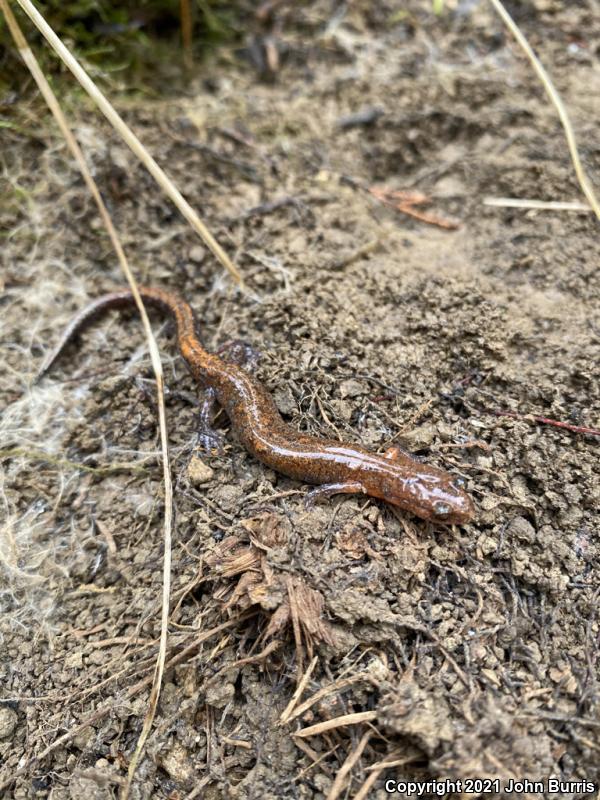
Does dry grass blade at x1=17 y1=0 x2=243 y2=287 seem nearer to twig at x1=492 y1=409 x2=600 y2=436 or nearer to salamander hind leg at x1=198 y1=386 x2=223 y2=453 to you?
salamander hind leg at x1=198 y1=386 x2=223 y2=453

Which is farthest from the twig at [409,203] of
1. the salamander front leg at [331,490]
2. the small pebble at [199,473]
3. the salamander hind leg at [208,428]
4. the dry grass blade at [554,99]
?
the small pebble at [199,473]

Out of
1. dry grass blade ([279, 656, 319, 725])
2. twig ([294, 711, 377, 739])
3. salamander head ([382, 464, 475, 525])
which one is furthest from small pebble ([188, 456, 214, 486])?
twig ([294, 711, 377, 739])

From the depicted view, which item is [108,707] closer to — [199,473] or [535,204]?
[199,473]

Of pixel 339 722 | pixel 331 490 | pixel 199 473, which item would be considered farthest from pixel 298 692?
pixel 199 473

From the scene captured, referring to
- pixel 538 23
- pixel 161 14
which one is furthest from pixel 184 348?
pixel 538 23

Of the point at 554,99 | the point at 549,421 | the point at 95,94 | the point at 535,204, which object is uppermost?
the point at 95,94

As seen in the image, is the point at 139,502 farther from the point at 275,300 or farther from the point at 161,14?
the point at 161,14
